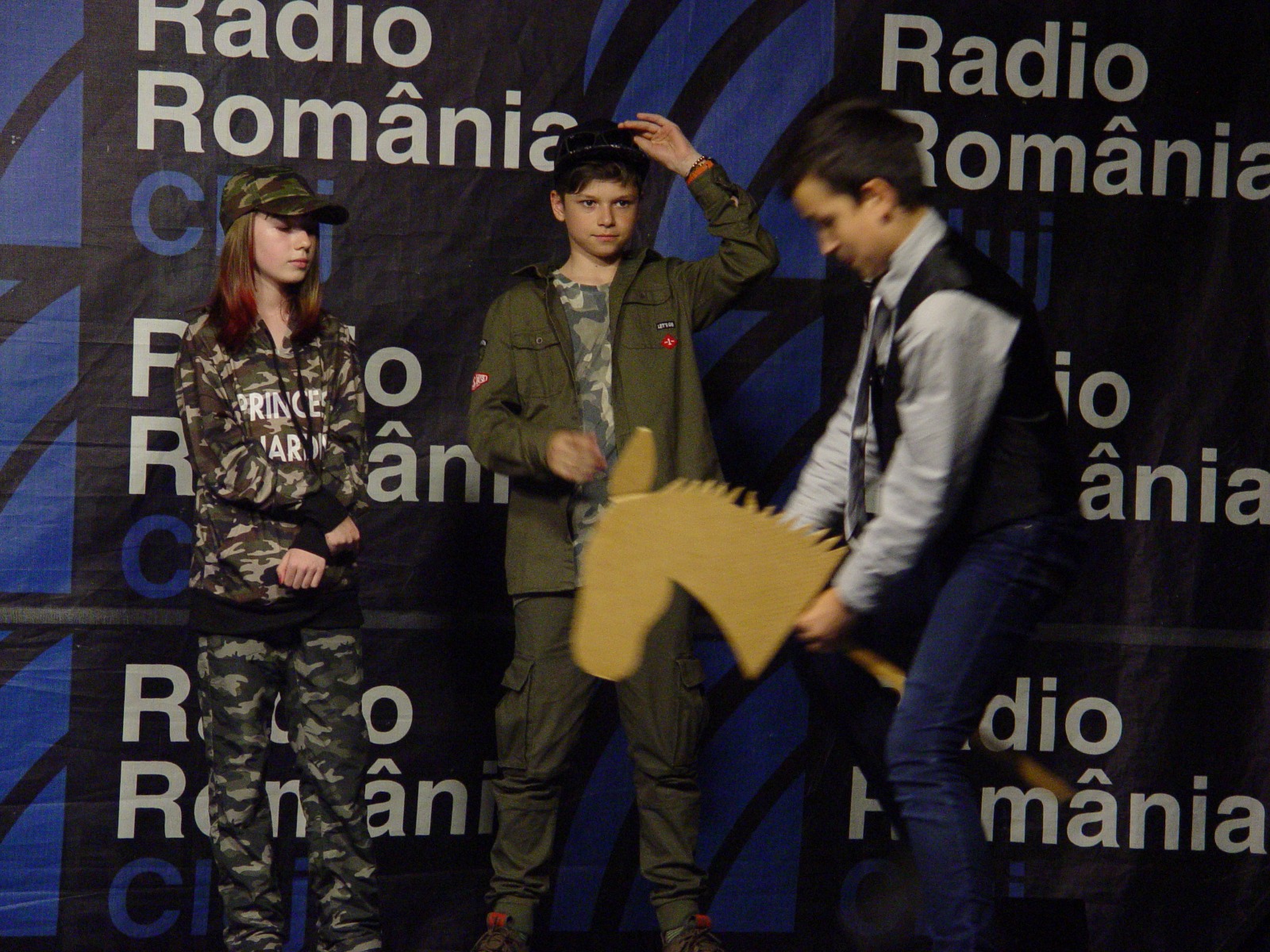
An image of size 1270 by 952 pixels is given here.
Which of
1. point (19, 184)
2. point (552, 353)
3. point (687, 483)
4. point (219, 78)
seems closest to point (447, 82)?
point (219, 78)

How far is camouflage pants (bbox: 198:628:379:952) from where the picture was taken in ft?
9.13

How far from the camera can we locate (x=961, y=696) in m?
2.17

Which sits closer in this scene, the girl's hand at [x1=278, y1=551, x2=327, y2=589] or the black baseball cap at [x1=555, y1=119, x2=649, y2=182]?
the girl's hand at [x1=278, y1=551, x2=327, y2=589]

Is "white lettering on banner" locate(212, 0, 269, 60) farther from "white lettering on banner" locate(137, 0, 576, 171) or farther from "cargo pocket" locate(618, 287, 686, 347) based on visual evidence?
"cargo pocket" locate(618, 287, 686, 347)

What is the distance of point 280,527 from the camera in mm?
2795

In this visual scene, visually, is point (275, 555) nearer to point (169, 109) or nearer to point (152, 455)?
point (152, 455)

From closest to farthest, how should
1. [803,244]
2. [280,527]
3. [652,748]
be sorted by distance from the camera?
[280,527], [652,748], [803,244]

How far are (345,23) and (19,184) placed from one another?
88cm

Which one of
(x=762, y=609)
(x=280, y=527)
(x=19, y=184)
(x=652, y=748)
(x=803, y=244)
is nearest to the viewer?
(x=762, y=609)

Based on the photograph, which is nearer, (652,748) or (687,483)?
(687,483)

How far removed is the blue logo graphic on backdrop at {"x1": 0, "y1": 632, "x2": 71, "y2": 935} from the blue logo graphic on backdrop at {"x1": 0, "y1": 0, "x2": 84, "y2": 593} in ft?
0.73

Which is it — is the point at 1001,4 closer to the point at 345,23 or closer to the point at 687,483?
the point at 345,23

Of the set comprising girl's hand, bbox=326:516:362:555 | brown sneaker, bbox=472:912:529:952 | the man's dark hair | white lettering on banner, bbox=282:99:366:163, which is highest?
white lettering on banner, bbox=282:99:366:163

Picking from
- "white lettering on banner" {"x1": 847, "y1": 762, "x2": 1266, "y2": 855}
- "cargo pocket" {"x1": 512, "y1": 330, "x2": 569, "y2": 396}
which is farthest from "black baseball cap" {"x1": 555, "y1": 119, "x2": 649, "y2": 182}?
"white lettering on banner" {"x1": 847, "y1": 762, "x2": 1266, "y2": 855}
